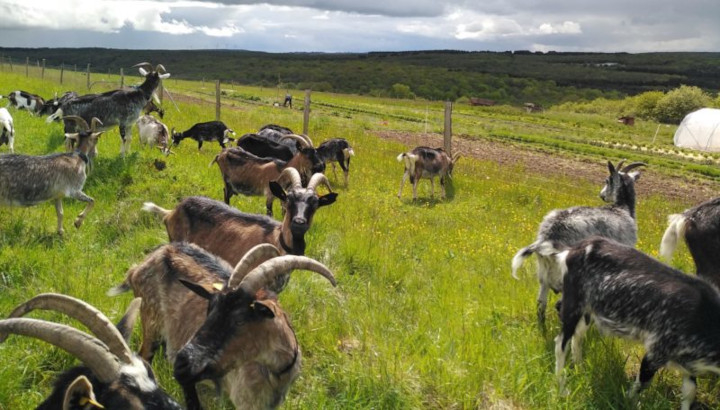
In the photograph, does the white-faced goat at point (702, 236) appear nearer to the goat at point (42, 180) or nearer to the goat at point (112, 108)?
the goat at point (42, 180)

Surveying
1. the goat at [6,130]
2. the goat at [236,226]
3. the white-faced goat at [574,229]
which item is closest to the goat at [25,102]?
the goat at [6,130]

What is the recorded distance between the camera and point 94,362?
264 centimetres

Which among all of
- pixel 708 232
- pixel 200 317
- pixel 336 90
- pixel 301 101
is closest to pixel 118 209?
pixel 200 317

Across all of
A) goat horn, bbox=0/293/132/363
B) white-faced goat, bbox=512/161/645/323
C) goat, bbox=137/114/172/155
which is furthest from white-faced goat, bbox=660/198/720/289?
goat, bbox=137/114/172/155

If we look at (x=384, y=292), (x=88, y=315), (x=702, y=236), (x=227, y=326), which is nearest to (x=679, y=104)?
(x=702, y=236)

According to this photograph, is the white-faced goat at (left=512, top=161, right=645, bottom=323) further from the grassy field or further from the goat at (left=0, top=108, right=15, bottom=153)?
the goat at (left=0, top=108, right=15, bottom=153)

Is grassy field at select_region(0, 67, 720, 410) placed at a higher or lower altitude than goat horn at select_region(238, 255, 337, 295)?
lower

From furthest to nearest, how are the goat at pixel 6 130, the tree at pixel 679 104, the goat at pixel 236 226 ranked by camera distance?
1. the tree at pixel 679 104
2. the goat at pixel 6 130
3. the goat at pixel 236 226

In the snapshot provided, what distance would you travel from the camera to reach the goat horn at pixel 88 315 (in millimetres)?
2736

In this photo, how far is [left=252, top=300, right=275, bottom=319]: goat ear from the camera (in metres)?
3.50

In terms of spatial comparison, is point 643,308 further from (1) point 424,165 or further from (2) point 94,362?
(1) point 424,165

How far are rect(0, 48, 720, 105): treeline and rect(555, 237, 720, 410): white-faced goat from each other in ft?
216

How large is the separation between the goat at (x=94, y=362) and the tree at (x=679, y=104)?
6142cm

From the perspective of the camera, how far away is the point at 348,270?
7.17 m
